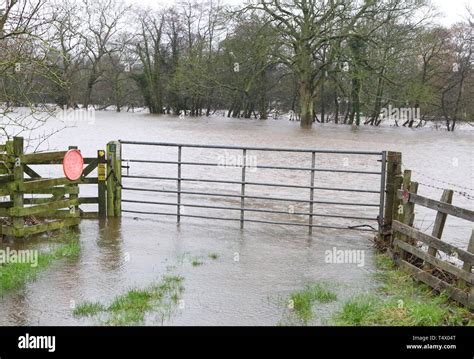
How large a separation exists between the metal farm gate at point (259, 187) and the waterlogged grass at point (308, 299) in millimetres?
3007

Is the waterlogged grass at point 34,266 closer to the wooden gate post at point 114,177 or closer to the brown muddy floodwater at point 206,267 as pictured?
the brown muddy floodwater at point 206,267

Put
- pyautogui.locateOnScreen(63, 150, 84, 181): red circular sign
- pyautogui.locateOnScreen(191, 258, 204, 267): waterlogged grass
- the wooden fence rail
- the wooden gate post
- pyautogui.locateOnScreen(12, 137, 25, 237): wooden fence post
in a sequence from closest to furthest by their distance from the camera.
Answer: the wooden fence rail < pyautogui.locateOnScreen(191, 258, 204, 267): waterlogged grass < pyautogui.locateOnScreen(12, 137, 25, 237): wooden fence post < pyautogui.locateOnScreen(63, 150, 84, 181): red circular sign < the wooden gate post

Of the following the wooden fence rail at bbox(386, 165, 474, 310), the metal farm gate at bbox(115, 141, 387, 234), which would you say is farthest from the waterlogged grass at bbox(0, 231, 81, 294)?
the wooden fence rail at bbox(386, 165, 474, 310)

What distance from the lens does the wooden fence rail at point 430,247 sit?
5.90 meters

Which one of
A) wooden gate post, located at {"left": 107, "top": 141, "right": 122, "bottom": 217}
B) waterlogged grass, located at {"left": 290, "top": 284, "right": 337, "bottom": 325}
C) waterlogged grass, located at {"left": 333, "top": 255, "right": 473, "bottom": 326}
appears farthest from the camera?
wooden gate post, located at {"left": 107, "top": 141, "right": 122, "bottom": 217}

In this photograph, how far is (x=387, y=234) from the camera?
29.4 feet

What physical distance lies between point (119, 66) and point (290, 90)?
21541 millimetres

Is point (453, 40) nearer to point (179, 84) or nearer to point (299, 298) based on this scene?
point (179, 84)

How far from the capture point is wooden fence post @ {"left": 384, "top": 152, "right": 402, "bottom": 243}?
8.73 meters

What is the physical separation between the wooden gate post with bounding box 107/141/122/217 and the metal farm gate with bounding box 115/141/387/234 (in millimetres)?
83

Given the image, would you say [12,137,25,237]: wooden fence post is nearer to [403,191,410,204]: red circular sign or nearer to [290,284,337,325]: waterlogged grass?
[290,284,337,325]: waterlogged grass

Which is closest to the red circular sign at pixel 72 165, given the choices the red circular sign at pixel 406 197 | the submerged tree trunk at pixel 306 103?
the red circular sign at pixel 406 197

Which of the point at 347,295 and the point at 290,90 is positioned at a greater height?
the point at 290,90
